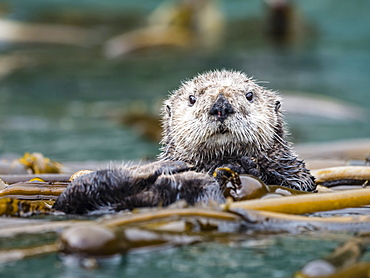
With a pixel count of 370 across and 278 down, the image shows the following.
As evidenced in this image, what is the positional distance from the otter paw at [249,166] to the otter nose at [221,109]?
1.00 ft

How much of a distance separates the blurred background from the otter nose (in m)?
5.03

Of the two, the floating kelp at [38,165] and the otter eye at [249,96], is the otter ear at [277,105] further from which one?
the floating kelp at [38,165]

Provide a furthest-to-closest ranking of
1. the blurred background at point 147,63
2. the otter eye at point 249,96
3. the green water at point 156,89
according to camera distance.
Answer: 1. the blurred background at point 147,63
2. the otter eye at point 249,96
3. the green water at point 156,89

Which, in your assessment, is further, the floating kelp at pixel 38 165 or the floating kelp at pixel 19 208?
the floating kelp at pixel 38 165

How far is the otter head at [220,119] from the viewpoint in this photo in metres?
4.22

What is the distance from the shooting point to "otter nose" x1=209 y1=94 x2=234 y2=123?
4152 mm

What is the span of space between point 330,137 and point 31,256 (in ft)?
27.2

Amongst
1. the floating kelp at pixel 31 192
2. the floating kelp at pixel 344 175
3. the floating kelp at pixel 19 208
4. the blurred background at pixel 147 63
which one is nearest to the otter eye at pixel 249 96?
the floating kelp at pixel 344 175

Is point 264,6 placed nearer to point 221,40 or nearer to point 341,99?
point 221,40

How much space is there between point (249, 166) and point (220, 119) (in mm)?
362

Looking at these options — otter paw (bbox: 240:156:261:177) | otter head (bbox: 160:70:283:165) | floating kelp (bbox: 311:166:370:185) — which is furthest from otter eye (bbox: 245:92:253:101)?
floating kelp (bbox: 311:166:370:185)

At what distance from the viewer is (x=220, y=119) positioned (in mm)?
4156

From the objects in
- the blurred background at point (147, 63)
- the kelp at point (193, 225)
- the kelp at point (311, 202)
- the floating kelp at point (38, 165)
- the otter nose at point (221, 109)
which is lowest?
the kelp at point (193, 225)

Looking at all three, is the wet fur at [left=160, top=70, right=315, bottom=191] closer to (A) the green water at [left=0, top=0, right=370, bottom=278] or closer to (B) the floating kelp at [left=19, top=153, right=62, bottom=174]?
(A) the green water at [left=0, top=0, right=370, bottom=278]
